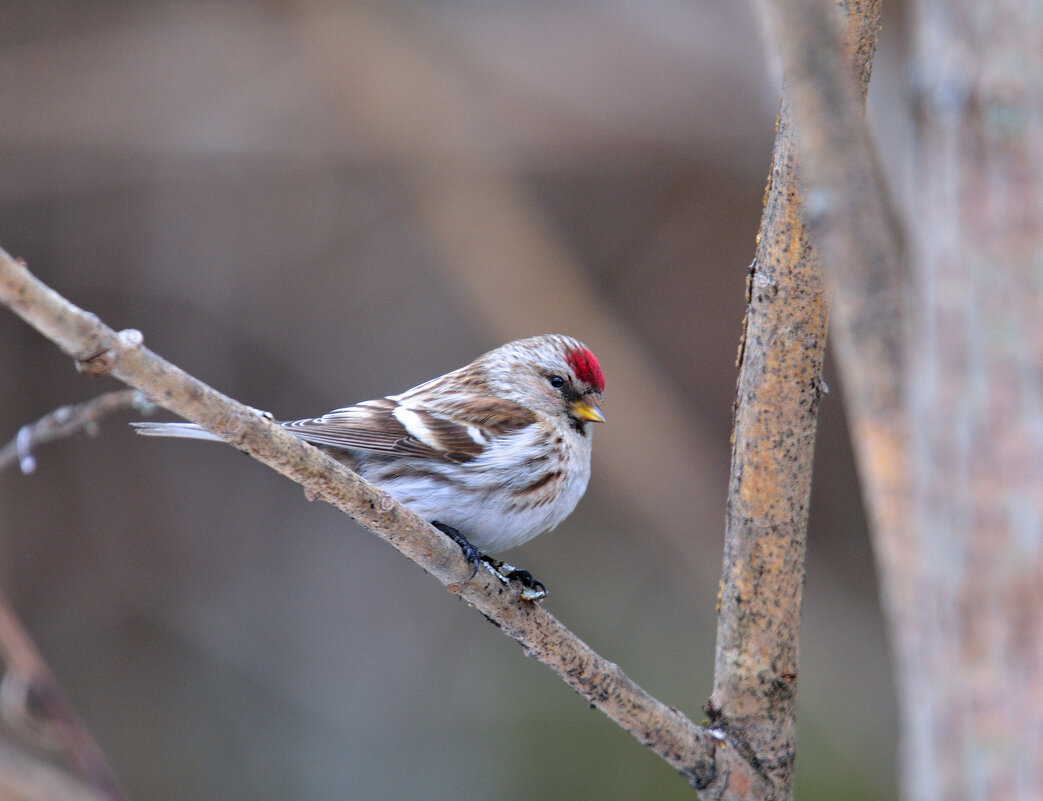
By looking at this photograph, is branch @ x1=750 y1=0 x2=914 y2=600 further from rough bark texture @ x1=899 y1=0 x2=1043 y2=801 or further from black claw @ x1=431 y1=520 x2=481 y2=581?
black claw @ x1=431 y1=520 x2=481 y2=581

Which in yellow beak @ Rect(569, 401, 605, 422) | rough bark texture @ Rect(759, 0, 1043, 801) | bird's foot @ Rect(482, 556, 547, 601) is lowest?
bird's foot @ Rect(482, 556, 547, 601)

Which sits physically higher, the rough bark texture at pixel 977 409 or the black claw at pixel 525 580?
the rough bark texture at pixel 977 409

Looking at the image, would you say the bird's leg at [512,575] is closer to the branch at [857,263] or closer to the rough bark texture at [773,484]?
the rough bark texture at [773,484]

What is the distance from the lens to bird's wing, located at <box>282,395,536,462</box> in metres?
1.77

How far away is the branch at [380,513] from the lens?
0.75 m

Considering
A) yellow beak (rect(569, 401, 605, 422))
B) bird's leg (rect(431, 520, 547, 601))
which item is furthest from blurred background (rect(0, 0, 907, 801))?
bird's leg (rect(431, 520, 547, 601))

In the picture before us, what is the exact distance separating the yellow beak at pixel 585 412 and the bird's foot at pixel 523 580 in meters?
0.59

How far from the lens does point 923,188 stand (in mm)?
552

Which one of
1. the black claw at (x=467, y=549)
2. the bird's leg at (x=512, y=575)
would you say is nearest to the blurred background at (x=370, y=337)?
the black claw at (x=467, y=549)

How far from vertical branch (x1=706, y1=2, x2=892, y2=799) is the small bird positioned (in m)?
0.50

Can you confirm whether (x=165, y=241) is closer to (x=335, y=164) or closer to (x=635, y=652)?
(x=335, y=164)

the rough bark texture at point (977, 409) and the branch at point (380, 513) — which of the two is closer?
the rough bark texture at point (977, 409)

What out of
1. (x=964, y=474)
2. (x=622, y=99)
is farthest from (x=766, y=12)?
(x=622, y=99)

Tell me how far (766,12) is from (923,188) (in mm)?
195
